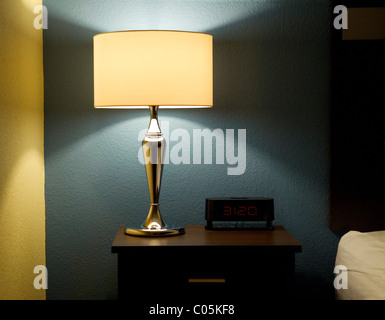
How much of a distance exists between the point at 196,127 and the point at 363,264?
83cm

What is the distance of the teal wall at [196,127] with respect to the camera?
2.14 metres

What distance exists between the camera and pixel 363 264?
1768 mm

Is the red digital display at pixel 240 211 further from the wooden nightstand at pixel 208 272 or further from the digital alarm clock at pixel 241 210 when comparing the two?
the wooden nightstand at pixel 208 272

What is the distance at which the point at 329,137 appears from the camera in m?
2.17

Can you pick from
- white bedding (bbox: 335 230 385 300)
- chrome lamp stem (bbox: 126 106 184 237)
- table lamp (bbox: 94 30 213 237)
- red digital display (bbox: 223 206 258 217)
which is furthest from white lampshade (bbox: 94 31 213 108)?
white bedding (bbox: 335 230 385 300)

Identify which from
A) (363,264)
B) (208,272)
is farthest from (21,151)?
(363,264)

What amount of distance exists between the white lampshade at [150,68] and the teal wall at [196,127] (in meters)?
0.34

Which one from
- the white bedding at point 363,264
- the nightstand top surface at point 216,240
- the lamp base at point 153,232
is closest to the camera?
the white bedding at point 363,264

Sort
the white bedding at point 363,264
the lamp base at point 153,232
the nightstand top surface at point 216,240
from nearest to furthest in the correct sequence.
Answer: the white bedding at point 363,264, the nightstand top surface at point 216,240, the lamp base at point 153,232

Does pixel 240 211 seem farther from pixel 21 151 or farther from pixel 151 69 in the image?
pixel 21 151

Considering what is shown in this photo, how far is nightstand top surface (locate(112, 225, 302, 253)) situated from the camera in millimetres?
1775

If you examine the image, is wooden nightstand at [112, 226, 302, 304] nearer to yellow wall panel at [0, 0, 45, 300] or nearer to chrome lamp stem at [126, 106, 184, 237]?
chrome lamp stem at [126, 106, 184, 237]

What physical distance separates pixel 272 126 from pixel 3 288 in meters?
1.17

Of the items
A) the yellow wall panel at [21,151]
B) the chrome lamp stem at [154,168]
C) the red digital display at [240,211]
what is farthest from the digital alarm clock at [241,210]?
the yellow wall panel at [21,151]
